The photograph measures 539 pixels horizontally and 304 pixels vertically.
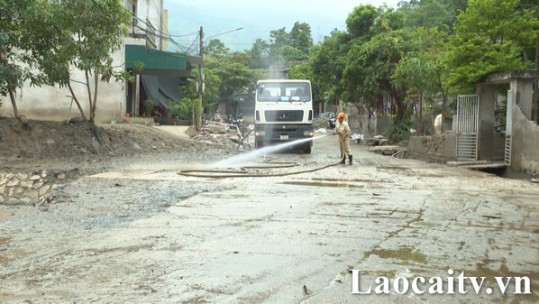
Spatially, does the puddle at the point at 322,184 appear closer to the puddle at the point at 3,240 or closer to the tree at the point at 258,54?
the puddle at the point at 3,240

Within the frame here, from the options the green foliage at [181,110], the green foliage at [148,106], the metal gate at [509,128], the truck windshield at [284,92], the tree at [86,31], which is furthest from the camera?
the green foliage at [181,110]

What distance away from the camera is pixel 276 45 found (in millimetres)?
77312

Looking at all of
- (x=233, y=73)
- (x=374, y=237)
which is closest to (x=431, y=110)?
(x=374, y=237)

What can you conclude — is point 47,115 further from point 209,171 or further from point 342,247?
point 342,247

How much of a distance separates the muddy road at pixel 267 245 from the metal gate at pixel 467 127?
6.79m

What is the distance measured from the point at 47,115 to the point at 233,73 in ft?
134

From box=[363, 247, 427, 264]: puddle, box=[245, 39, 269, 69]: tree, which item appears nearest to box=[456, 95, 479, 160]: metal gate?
box=[363, 247, 427, 264]: puddle

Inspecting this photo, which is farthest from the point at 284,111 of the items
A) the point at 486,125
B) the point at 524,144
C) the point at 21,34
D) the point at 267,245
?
the point at 267,245

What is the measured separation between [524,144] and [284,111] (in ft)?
30.6

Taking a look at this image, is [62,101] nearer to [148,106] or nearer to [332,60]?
[148,106]

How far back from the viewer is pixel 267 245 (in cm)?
543

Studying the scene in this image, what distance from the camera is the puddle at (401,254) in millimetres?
4914

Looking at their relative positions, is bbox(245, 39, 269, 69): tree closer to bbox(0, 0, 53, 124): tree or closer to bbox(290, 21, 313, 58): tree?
bbox(290, 21, 313, 58): tree

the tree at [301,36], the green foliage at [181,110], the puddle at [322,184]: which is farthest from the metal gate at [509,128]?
the tree at [301,36]
